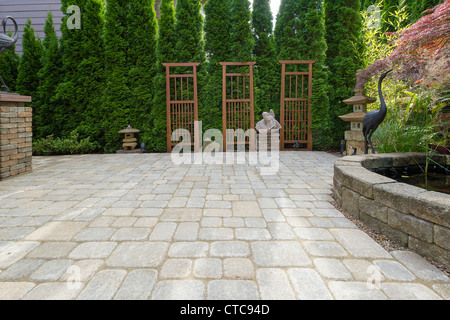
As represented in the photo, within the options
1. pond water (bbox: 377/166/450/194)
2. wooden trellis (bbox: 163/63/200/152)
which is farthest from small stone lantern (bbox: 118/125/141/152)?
pond water (bbox: 377/166/450/194)

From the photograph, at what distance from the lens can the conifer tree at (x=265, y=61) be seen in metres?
6.34

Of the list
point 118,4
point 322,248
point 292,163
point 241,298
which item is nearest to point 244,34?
point 118,4

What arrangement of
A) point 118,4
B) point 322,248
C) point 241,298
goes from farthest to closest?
point 118,4, point 322,248, point 241,298

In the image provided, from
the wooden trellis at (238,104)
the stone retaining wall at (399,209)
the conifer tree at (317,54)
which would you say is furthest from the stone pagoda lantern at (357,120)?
the stone retaining wall at (399,209)

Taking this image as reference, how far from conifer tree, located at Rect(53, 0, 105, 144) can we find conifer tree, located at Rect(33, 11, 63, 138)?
0.14 m

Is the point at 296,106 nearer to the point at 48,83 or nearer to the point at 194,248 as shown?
the point at 194,248

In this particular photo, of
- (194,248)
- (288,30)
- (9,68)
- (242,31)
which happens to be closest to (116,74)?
(9,68)

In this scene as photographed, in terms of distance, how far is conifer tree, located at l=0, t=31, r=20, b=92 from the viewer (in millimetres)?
6156

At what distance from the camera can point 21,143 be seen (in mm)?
3797

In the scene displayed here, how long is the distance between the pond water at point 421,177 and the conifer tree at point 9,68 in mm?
7902

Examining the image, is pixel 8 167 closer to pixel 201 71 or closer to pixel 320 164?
pixel 201 71

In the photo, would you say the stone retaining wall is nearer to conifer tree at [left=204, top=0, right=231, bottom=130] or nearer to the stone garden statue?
the stone garden statue

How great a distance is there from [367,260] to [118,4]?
699 centimetres

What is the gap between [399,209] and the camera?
1.62 meters
